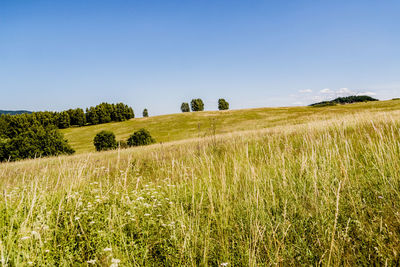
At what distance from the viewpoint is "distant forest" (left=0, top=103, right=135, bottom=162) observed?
20.9 m

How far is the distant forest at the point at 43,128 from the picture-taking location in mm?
20875

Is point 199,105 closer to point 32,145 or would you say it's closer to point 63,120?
point 63,120

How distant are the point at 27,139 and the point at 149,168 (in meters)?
21.0

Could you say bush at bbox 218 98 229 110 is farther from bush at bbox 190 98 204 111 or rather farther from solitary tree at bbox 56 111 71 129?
→ solitary tree at bbox 56 111 71 129

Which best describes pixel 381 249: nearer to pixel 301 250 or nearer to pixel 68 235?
pixel 301 250

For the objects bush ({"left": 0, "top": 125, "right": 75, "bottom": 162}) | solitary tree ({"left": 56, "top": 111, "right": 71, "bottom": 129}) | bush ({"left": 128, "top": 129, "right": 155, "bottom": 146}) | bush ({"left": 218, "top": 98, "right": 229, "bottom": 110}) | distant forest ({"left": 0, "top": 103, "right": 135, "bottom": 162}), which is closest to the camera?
bush ({"left": 0, "top": 125, "right": 75, "bottom": 162})

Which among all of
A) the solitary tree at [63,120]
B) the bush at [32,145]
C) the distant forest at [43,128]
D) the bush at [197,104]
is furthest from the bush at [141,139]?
the bush at [197,104]

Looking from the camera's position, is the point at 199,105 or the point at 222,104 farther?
the point at 199,105

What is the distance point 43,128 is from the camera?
73.7 feet

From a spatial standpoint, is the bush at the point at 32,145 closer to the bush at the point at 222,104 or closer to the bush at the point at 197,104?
the bush at the point at 222,104

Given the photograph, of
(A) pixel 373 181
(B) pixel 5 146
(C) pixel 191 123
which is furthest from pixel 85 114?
(A) pixel 373 181

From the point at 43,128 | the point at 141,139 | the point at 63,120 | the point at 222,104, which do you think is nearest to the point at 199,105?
the point at 222,104

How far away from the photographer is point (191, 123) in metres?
48.1

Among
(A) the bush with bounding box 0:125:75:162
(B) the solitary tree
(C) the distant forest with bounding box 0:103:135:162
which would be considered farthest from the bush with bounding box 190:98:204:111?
(A) the bush with bounding box 0:125:75:162
